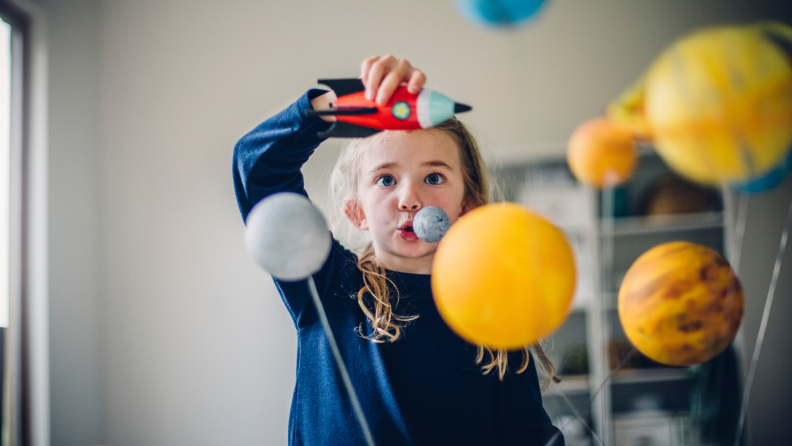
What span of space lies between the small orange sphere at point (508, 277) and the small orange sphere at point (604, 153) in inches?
3.4

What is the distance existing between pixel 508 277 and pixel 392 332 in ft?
1.33

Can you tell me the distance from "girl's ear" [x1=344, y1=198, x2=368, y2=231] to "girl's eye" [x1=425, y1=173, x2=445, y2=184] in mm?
145

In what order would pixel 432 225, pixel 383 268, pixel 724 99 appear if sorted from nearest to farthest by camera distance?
pixel 724 99
pixel 432 225
pixel 383 268

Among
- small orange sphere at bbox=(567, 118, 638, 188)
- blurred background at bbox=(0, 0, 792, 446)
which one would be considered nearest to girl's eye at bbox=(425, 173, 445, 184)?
small orange sphere at bbox=(567, 118, 638, 188)

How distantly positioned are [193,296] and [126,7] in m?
1.21

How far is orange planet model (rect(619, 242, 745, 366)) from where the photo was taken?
343 mm

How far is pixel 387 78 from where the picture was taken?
39 centimetres

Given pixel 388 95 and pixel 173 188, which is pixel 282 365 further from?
pixel 388 95

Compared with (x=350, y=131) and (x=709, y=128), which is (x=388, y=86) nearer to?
(x=350, y=131)

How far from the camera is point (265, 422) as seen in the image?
1.82 meters

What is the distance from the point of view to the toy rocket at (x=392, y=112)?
0.38 m

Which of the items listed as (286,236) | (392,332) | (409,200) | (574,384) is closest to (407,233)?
(409,200)

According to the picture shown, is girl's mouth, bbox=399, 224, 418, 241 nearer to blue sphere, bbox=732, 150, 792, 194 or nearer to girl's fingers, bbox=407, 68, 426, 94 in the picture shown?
girl's fingers, bbox=407, 68, 426, 94

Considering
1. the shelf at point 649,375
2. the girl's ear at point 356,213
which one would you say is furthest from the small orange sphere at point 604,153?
the shelf at point 649,375
